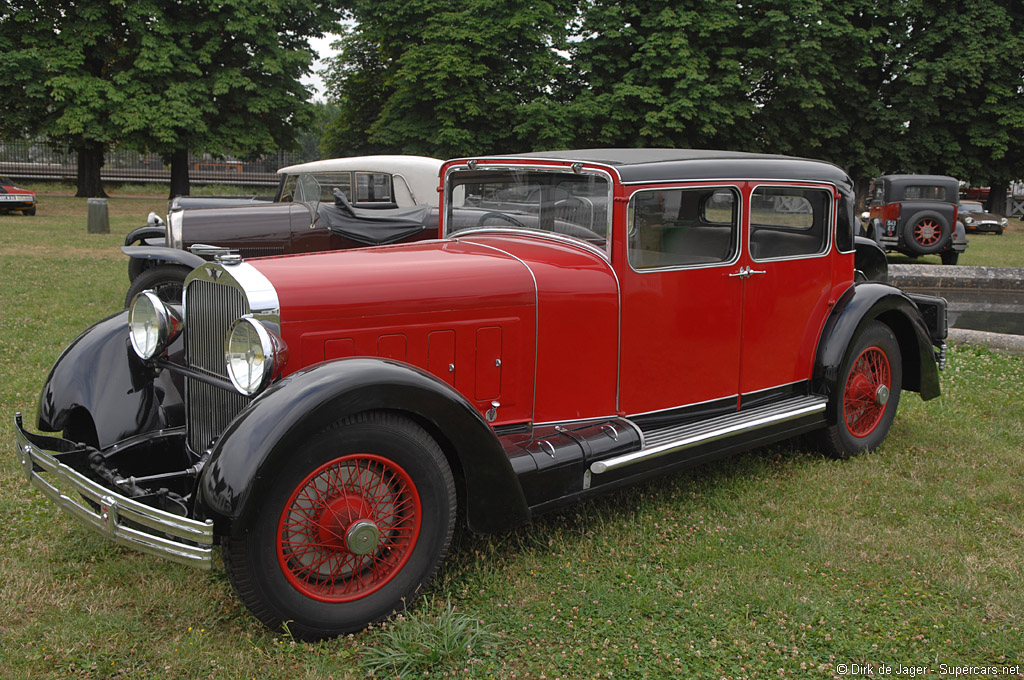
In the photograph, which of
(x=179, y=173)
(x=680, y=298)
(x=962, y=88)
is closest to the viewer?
(x=680, y=298)

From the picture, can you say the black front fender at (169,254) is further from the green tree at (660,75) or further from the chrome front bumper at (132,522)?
the green tree at (660,75)

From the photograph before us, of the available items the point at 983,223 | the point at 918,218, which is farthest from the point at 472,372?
the point at 983,223

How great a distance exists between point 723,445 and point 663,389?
1.46ft

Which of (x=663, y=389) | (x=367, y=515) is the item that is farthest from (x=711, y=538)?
(x=367, y=515)

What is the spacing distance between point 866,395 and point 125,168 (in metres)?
40.7

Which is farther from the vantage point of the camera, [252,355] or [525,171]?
[525,171]

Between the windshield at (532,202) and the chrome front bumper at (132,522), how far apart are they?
2321 mm

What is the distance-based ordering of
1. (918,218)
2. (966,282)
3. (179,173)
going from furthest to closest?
(179,173) → (918,218) → (966,282)

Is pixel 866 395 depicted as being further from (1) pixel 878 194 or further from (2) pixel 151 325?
(1) pixel 878 194

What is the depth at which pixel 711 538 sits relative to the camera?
12.7 ft

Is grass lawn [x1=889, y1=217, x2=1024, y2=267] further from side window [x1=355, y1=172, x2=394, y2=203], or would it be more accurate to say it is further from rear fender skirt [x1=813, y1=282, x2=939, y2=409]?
rear fender skirt [x1=813, y1=282, x2=939, y2=409]

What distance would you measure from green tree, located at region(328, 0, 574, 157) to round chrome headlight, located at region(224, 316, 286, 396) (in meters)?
22.7

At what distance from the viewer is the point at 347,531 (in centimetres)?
291

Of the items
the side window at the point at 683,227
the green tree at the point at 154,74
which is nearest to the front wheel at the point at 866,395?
the side window at the point at 683,227
